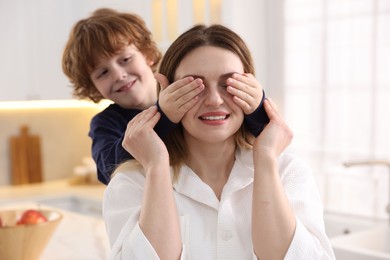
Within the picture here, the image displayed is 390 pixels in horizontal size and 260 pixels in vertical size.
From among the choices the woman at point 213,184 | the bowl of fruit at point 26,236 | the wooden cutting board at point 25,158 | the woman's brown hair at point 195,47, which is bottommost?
the wooden cutting board at point 25,158

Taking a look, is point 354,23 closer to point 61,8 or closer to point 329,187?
point 329,187

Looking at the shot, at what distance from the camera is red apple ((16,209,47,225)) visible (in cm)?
177

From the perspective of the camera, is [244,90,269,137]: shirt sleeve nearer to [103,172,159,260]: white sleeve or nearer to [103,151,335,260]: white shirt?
[103,151,335,260]: white shirt

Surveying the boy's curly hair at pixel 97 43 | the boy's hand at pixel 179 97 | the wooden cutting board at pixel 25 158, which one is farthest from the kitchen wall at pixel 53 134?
the boy's hand at pixel 179 97

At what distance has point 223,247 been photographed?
1.35 m

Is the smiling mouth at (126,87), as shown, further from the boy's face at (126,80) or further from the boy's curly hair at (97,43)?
the boy's curly hair at (97,43)

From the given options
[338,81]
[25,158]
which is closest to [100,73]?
[338,81]

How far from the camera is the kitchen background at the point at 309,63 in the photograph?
9.37 feet

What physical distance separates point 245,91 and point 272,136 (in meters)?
0.14

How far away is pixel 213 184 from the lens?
148 cm

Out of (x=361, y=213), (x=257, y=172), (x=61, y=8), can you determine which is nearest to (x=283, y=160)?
(x=257, y=172)

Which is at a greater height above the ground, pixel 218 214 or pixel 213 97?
pixel 213 97

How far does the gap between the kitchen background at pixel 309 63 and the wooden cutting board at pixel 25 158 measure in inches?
13.8

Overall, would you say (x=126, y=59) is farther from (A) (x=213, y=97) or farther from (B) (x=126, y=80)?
(A) (x=213, y=97)
